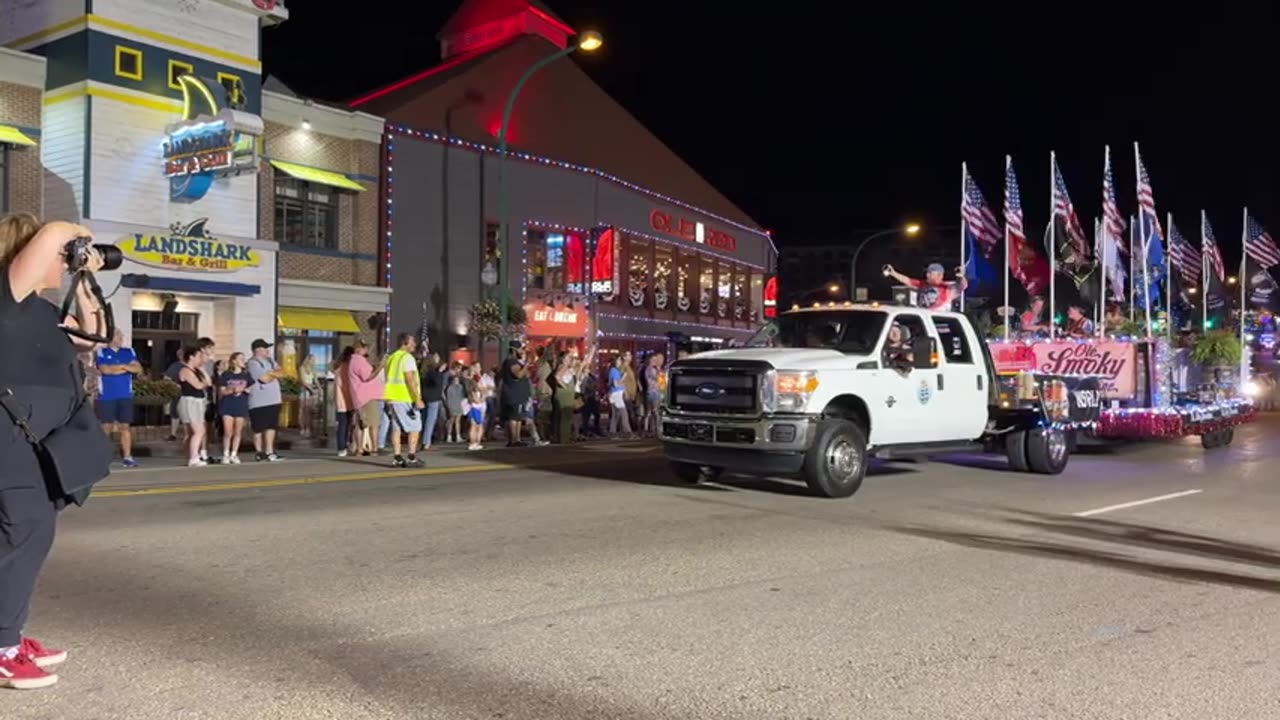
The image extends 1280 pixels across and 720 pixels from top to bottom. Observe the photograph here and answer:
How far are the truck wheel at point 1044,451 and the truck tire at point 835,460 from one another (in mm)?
3697

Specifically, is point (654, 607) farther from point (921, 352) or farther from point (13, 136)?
point (13, 136)

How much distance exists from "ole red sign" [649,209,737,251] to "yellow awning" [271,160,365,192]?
13143mm

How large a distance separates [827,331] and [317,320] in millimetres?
16420

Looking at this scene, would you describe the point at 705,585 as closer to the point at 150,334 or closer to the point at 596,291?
the point at 150,334

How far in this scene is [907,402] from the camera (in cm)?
1140

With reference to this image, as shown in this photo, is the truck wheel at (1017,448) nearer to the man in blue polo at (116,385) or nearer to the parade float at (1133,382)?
the parade float at (1133,382)

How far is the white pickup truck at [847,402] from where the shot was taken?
33.6 ft

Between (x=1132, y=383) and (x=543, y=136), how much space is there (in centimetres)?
2017

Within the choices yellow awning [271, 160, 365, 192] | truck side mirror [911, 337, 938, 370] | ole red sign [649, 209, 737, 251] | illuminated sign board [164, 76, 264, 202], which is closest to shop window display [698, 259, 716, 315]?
ole red sign [649, 209, 737, 251]

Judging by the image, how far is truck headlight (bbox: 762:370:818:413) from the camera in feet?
33.5

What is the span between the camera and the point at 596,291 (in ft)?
104

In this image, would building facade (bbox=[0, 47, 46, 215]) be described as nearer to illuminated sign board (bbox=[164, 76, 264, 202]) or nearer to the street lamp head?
illuminated sign board (bbox=[164, 76, 264, 202])

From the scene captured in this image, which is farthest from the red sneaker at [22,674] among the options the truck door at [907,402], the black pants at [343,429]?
the black pants at [343,429]

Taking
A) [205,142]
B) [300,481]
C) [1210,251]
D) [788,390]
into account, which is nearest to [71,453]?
[788,390]
